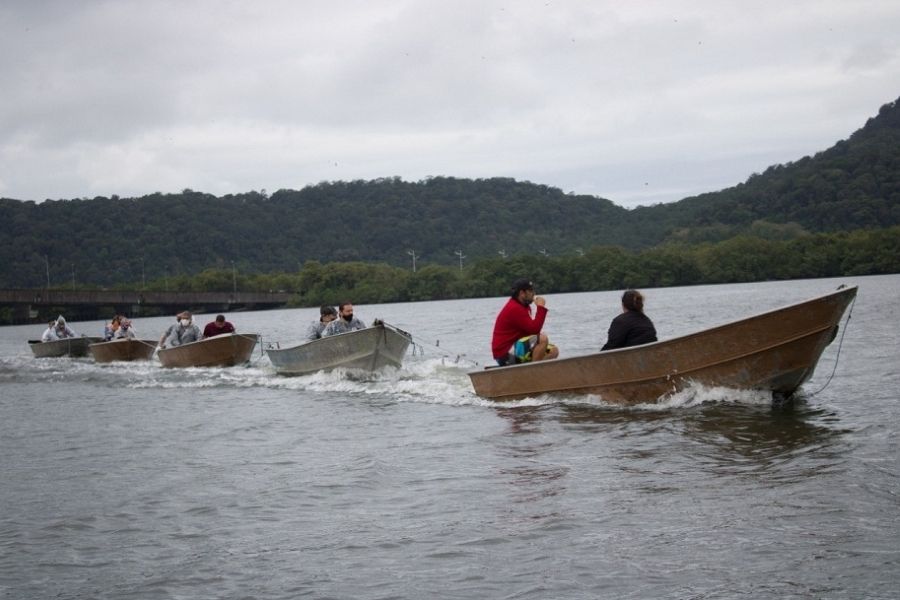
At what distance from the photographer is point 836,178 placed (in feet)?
477

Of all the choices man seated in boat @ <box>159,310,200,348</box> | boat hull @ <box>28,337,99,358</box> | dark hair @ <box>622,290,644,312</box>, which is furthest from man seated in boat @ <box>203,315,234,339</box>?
dark hair @ <box>622,290,644,312</box>

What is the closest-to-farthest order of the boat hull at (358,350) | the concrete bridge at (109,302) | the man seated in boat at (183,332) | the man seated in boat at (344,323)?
the boat hull at (358,350), the man seated in boat at (344,323), the man seated in boat at (183,332), the concrete bridge at (109,302)

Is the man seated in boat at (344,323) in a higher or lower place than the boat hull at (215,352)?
higher

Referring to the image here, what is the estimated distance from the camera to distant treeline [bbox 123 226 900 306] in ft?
370

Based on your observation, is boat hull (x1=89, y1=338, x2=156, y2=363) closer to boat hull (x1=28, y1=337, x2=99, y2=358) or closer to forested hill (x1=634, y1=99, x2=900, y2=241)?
boat hull (x1=28, y1=337, x2=99, y2=358)

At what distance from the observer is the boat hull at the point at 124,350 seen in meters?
31.7

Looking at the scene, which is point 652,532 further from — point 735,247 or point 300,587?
point 735,247

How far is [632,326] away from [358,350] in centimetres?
891

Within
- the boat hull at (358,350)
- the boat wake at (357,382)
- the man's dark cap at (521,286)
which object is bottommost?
the boat wake at (357,382)

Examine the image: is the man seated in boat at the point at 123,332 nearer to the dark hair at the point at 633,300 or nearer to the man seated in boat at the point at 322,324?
the man seated in boat at the point at 322,324

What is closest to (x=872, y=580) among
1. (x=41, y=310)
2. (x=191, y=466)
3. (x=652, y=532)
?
(x=652, y=532)

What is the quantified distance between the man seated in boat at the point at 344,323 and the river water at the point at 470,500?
5232mm

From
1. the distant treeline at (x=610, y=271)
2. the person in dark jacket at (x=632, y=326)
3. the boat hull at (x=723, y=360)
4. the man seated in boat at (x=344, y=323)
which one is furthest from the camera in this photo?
the distant treeline at (x=610, y=271)

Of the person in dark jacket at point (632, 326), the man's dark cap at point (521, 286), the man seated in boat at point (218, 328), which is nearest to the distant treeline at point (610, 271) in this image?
the man seated in boat at point (218, 328)
